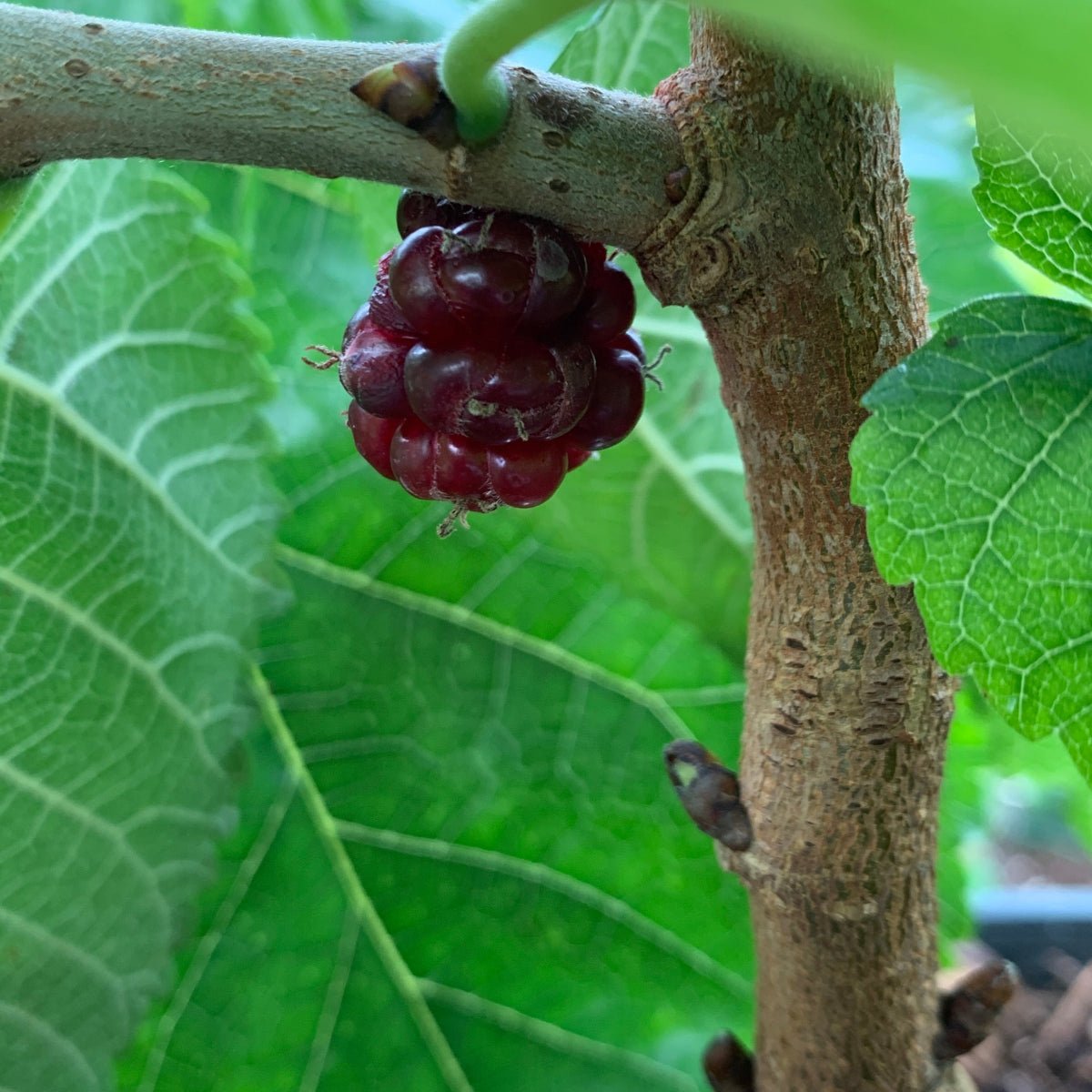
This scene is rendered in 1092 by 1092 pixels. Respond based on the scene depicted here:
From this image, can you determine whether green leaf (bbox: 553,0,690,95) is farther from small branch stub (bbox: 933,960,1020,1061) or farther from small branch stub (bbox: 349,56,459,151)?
small branch stub (bbox: 933,960,1020,1061)

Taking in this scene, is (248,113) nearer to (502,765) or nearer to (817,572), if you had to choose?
(817,572)

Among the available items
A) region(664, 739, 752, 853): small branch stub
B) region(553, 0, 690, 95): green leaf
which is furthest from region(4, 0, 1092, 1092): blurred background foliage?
region(664, 739, 752, 853): small branch stub

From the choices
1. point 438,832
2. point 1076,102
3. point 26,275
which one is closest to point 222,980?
point 438,832

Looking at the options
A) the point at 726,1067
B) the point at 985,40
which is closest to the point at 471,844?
the point at 726,1067

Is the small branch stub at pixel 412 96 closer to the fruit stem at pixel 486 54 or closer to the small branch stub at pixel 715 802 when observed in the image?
the fruit stem at pixel 486 54

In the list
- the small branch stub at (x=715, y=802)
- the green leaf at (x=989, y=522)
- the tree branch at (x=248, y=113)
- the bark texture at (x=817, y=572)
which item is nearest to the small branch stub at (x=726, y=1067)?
the bark texture at (x=817, y=572)
